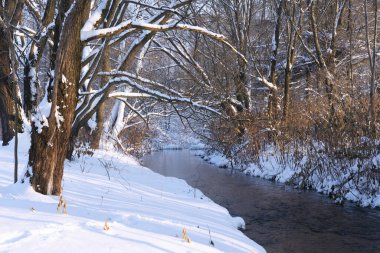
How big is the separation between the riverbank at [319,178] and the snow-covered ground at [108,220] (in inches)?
151

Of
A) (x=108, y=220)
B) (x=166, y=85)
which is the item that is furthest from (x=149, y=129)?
(x=108, y=220)

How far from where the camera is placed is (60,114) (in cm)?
541

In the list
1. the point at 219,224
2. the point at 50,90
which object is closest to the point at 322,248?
the point at 219,224

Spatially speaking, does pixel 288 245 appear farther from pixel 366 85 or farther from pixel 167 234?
pixel 366 85

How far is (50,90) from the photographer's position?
546 centimetres

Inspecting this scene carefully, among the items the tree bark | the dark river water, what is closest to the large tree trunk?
the dark river water

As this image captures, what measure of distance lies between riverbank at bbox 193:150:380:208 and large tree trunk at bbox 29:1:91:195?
278 inches

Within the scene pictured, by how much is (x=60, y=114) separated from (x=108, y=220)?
1753mm

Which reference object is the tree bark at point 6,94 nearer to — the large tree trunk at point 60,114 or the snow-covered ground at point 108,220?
the snow-covered ground at point 108,220

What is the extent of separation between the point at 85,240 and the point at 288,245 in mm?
4270

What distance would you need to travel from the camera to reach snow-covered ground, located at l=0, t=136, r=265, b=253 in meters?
3.44

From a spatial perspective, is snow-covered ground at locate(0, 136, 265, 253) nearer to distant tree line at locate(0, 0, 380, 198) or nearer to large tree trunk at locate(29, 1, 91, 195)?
large tree trunk at locate(29, 1, 91, 195)

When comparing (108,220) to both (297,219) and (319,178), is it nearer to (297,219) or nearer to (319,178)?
(297,219)

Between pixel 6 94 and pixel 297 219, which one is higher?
pixel 6 94
